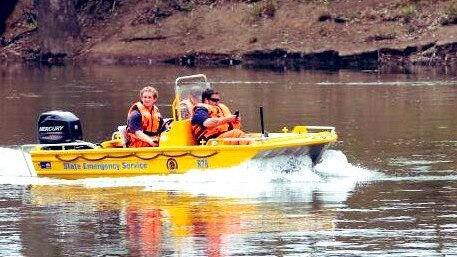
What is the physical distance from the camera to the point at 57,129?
2362 centimetres

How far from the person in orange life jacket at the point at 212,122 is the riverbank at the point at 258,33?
2957cm

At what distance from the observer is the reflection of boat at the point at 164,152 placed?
2211cm

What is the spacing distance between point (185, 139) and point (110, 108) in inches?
583

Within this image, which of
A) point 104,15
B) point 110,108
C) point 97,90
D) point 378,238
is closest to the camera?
point 378,238

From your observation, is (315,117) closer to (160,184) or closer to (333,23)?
(160,184)

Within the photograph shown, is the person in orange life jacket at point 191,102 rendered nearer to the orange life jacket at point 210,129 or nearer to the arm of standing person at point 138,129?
the orange life jacket at point 210,129

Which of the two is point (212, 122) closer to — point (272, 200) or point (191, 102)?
point (191, 102)

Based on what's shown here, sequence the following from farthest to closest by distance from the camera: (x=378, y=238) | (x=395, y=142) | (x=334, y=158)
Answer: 1. (x=395, y=142)
2. (x=334, y=158)
3. (x=378, y=238)

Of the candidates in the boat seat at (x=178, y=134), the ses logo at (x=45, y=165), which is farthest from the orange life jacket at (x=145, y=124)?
the ses logo at (x=45, y=165)

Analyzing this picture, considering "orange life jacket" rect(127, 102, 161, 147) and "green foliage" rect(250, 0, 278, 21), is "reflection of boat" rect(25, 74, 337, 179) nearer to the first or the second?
"orange life jacket" rect(127, 102, 161, 147)

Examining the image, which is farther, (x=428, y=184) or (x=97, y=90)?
(x=97, y=90)

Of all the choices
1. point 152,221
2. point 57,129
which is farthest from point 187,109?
point 152,221

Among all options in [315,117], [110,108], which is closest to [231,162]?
[315,117]

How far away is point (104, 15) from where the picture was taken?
65500 mm
